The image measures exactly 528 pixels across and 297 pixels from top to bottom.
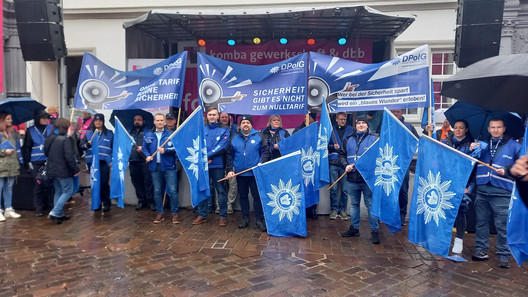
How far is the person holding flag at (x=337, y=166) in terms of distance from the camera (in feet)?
22.7

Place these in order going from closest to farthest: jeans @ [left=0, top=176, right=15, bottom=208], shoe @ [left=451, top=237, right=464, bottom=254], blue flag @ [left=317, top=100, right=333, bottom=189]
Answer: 1. shoe @ [left=451, top=237, right=464, bottom=254]
2. blue flag @ [left=317, top=100, right=333, bottom=189]
3. jeans @ [left=0, top=176, right=15, bottom=208]

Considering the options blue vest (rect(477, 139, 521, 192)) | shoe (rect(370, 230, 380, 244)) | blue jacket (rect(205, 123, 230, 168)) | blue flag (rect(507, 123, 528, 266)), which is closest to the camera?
blue flag (rect(507, 123, 528, 266))

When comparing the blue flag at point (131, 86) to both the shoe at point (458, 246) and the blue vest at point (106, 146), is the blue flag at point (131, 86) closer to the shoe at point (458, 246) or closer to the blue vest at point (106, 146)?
the blue vest at point (106, 146)

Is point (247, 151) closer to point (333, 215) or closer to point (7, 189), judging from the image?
point (333, 215)

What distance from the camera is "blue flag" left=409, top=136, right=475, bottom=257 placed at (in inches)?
185

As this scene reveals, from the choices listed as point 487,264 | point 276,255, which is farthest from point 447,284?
point 276,255

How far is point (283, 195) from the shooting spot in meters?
5.95

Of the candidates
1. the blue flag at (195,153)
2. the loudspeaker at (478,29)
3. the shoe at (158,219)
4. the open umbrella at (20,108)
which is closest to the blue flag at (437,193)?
the blue flag at (195,153)

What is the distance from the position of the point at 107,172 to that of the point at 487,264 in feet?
20.7

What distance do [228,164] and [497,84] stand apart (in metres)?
4.16

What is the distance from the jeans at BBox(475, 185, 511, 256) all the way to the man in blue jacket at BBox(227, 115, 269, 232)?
3.01 meters

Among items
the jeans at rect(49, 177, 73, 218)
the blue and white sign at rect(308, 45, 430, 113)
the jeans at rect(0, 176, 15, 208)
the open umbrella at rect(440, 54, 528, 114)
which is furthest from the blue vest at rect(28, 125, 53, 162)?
the open umbrella at rect(440, 54, 528, 114)

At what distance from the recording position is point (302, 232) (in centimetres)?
589

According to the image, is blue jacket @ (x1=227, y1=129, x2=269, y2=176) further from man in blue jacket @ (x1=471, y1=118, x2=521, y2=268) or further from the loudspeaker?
the loudspeaker
